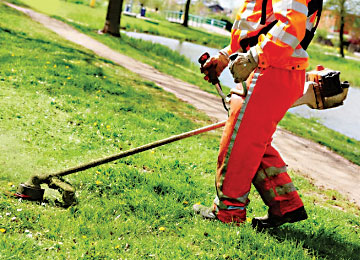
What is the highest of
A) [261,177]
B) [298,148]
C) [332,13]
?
[332,13]

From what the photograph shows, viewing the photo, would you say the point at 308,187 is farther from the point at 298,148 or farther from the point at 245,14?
the point at 245,14

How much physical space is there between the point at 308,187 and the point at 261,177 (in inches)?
100

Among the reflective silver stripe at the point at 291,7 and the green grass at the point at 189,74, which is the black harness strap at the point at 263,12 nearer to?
the reflective silver stripe at the point at 291,7

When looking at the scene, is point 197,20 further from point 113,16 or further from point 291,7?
point 291,7

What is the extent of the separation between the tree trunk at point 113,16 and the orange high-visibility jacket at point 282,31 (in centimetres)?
1473

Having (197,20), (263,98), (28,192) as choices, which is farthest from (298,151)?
(197,20)

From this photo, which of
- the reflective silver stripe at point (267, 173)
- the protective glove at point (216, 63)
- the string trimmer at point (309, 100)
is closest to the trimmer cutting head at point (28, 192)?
the string trimmer at point (309, 100)

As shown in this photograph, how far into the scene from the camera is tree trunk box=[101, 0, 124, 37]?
1703 cm

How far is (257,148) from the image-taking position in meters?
3.19

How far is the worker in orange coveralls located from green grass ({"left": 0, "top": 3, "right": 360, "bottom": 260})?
0.28 metres

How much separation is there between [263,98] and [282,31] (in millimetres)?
511

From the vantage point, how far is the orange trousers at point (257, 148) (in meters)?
3.10

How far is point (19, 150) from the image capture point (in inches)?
185

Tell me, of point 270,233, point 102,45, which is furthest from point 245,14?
point 102,45
